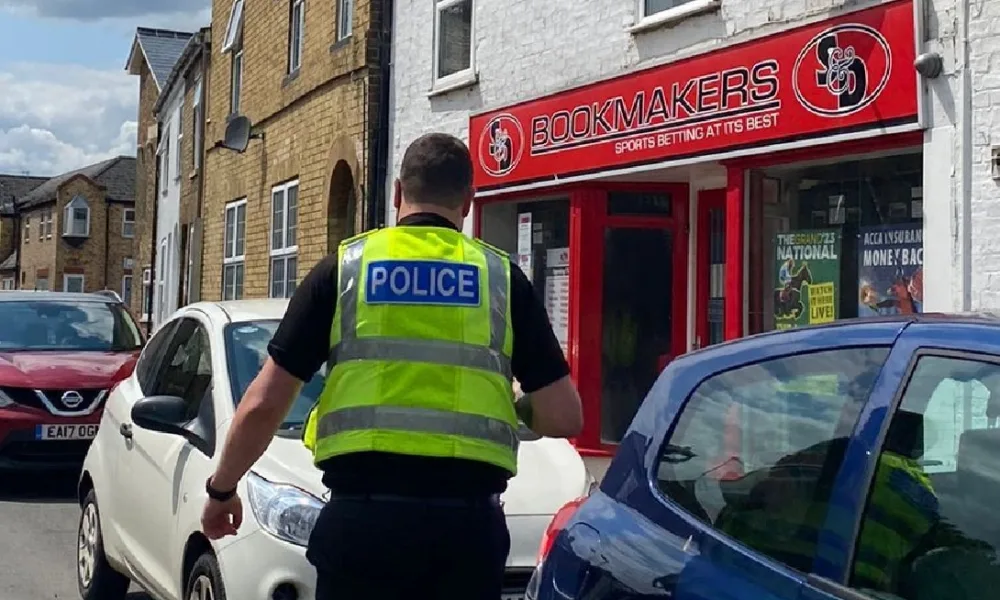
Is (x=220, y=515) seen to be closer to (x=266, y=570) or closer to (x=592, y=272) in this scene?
(x=266, y=570)

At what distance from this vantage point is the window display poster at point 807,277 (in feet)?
28.1

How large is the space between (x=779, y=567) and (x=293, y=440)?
2.92 meters

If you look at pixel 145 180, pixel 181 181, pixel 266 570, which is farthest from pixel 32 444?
pixel 145 180

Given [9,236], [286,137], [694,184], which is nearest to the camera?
[694,184]

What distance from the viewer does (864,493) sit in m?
2.59

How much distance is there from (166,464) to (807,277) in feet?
15.9

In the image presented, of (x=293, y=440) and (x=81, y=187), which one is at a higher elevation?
(x=81, y=187)

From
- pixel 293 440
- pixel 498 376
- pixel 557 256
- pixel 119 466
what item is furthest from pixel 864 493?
pixel 557 256

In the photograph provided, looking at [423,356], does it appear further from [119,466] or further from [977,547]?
[119,466]

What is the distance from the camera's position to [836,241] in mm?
8539

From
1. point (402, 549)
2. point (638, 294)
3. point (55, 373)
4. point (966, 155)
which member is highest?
point (966, 155)

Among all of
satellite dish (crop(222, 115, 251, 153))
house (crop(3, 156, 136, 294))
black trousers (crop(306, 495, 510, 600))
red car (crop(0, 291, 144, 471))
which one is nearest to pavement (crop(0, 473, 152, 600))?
red car (crop(0, 291, 144, 471))

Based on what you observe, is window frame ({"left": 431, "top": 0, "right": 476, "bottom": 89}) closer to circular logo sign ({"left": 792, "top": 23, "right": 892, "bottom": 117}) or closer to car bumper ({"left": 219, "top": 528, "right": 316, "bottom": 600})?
circular logo sign ({"left": 792, "top": 23, "right": 892, "bottom": 117})

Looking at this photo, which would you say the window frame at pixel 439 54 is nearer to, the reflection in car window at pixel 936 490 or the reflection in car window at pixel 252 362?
the reflection in car window at pixel 252 362
